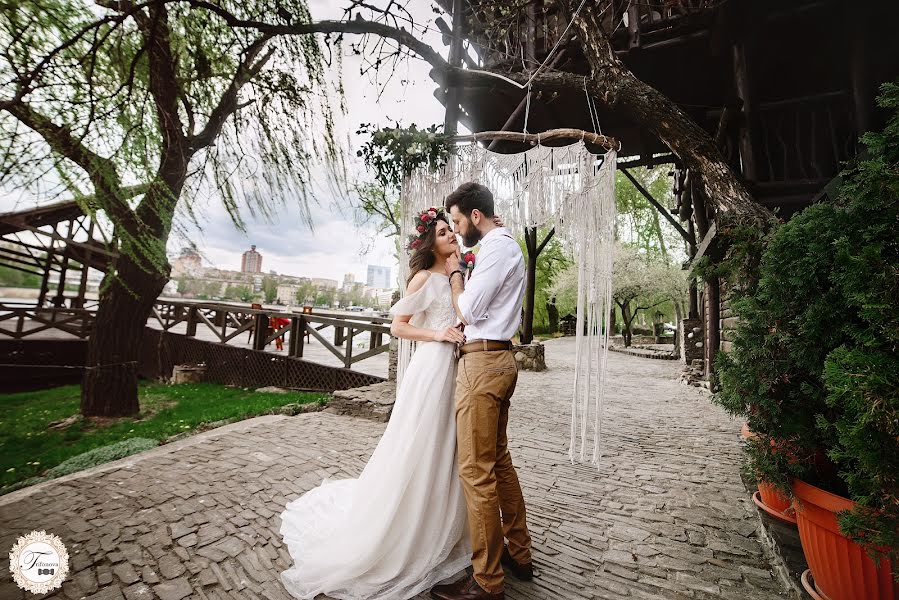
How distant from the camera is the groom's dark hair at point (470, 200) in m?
2.10

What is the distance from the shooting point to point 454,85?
15.7ft

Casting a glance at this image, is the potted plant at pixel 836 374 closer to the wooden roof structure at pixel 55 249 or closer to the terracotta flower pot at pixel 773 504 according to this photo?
the terracotta flower pot at pixel 773 504

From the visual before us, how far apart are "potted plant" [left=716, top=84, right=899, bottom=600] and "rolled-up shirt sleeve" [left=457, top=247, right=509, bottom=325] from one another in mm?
1303

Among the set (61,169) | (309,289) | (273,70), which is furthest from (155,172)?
(309,289)

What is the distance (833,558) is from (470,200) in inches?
90.8

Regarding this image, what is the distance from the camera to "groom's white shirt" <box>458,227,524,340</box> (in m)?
1.87

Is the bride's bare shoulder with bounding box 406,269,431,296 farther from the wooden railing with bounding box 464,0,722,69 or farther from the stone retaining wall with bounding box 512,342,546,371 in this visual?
the stone retaining wall with bounding box 512,342,546,371

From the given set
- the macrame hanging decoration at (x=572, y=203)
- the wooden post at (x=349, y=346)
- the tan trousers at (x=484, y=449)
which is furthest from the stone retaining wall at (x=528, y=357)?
the tan trousers at (x=484, y=449)

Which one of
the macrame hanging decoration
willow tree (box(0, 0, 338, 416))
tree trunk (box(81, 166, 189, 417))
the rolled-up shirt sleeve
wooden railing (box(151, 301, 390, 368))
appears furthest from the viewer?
wooden railing (box(151, 301, 390, 368))

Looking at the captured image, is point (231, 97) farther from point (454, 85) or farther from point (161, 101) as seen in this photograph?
point (454, 85)

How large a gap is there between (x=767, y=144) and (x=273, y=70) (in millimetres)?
5949

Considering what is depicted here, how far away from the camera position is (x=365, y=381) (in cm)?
898

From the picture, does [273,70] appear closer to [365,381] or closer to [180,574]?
[180,574]

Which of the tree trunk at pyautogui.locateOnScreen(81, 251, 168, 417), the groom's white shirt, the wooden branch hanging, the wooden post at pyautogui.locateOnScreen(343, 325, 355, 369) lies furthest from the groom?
the wooden post at pyautogui.locateOnScreen(343, 325, 355, 369)
